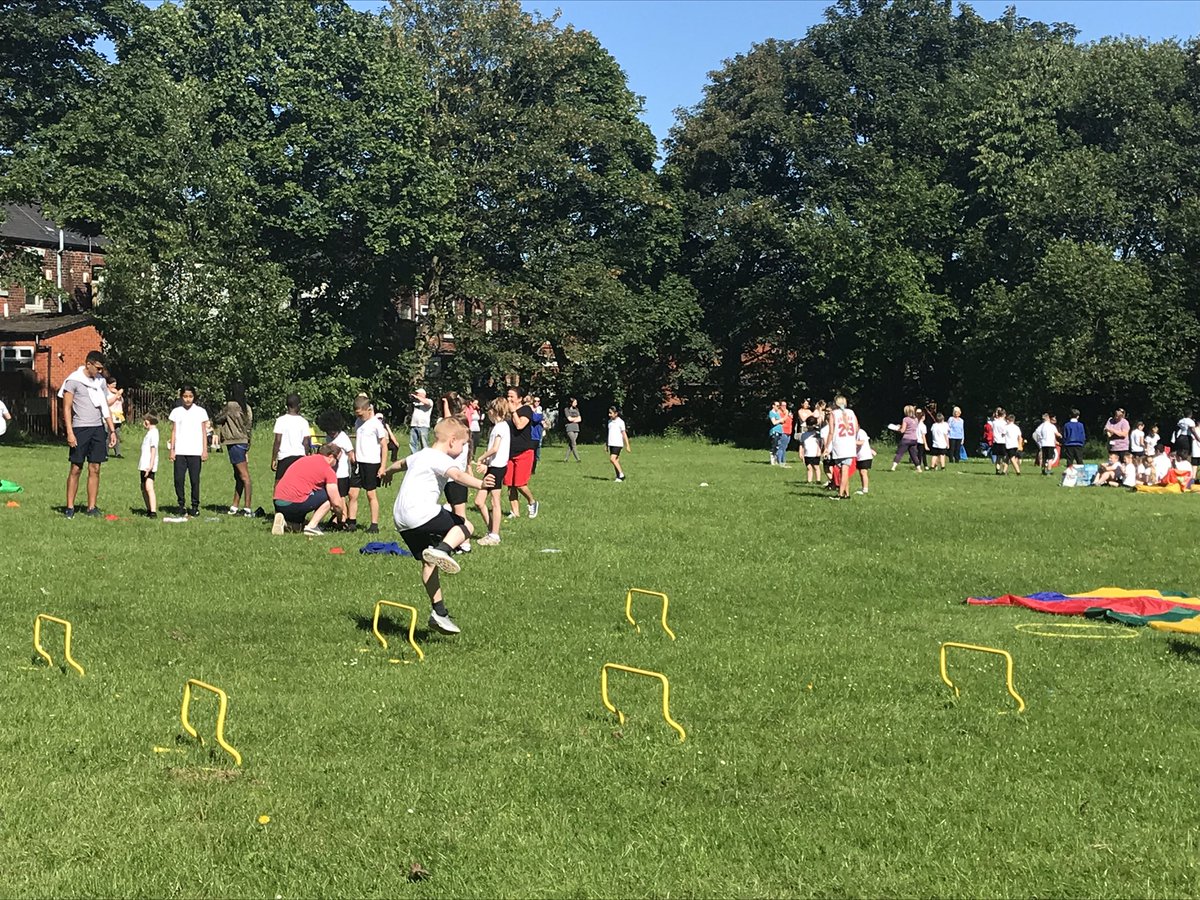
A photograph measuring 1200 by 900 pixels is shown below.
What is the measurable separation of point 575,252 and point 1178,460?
25.6m

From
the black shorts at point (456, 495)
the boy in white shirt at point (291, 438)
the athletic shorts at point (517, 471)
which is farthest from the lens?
the athletic shorts at point (517, 471)

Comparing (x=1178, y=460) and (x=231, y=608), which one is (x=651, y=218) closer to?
(x=1178, y=460)

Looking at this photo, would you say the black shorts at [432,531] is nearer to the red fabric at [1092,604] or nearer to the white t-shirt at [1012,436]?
the red fabric at [1092,604]

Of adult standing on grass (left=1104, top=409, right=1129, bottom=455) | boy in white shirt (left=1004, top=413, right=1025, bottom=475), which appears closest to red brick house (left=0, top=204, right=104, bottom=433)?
boy in white shirt (left=1004, top=413, right=1025, bottom=475)

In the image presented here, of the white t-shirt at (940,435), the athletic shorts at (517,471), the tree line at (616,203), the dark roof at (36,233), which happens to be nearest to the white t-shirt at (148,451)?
the athletic shorts at (517,471)

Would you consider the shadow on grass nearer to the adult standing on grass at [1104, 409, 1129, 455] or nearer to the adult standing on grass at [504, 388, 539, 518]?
the adult standing on grass at [504, 388, 539, 518]

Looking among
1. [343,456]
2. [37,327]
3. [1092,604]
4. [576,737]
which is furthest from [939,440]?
[37,327]

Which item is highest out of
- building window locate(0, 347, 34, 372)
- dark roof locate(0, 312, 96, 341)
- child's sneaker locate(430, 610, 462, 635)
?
dark roof locate(0, 312, 96, 341)

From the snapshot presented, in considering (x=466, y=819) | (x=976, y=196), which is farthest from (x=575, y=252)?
(x=466, y=819)

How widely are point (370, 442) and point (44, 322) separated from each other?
130 ft

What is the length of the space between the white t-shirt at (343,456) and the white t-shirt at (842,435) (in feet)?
30.8

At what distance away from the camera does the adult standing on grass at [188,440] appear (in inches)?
679

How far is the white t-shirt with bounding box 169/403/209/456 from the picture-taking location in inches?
680

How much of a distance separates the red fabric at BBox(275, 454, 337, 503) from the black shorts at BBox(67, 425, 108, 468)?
8.23 ft
